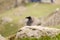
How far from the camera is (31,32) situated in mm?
8289

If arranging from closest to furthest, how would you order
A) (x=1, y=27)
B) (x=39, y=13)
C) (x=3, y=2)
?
(x=1, y=27)
(x=39, y=13)
(x=3, y=2)

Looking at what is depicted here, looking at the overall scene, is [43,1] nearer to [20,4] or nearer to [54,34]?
[20,4]

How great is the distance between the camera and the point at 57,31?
26.9 feet

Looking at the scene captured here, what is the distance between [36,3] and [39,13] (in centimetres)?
525

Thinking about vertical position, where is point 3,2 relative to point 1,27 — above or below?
above

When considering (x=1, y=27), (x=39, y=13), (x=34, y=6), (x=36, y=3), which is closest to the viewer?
(x=1, y=27)

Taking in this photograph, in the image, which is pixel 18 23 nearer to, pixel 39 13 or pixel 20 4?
pixel 39 13

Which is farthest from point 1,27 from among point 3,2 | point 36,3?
point 3,2

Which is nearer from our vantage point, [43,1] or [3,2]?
[43,1]

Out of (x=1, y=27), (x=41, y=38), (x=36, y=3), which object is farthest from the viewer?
(x=36, y=3)

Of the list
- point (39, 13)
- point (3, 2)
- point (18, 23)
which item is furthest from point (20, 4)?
point (18, 23)

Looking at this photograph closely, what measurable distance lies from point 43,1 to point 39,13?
6.04 meters

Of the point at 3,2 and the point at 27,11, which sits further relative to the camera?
the point at 3,2

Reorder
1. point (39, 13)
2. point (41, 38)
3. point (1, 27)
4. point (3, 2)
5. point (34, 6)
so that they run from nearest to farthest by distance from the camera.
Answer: point (41, 38), point (1, 27), point (39, 13), point (34, 6), point (3, 2)
